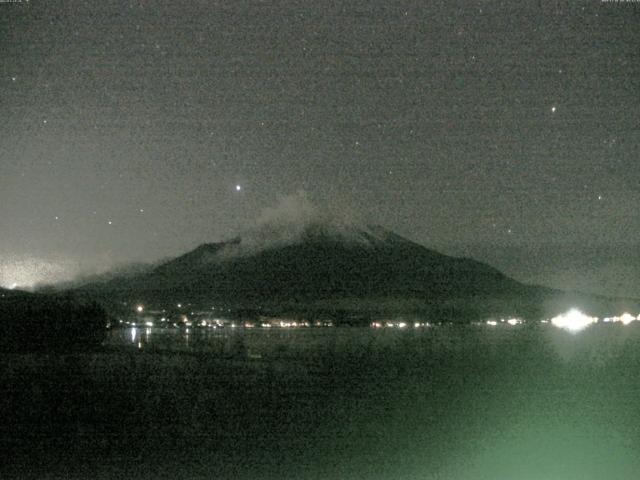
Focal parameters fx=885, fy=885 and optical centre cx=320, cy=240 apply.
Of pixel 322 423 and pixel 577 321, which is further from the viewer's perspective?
pixel 577 321

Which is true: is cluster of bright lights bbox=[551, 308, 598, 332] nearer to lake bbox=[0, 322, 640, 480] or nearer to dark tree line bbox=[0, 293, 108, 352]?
dark tree line bbox=[0, 293, 108, 352]

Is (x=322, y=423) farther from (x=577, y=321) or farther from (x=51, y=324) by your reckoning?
(x=577, y=321)

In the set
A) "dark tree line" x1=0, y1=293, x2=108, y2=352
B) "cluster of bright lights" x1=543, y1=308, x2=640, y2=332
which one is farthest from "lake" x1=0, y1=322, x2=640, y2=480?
"cluster of bright lights" x1=543, y1=308, x2=640, y2=332

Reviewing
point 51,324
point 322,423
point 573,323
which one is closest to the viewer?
point 322,423

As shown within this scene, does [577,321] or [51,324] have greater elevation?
[51,324]

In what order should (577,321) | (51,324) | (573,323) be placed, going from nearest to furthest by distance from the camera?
(51,324) → (573,323) → (577,321)

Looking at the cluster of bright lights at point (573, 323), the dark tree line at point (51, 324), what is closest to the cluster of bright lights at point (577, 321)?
the cluster of bright lights at point (573, 323)

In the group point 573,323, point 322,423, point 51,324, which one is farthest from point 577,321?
point 322,423

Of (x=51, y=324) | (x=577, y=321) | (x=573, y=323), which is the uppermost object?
(x=51, y=324)

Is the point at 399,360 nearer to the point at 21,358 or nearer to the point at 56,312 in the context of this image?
the point at 21,358
